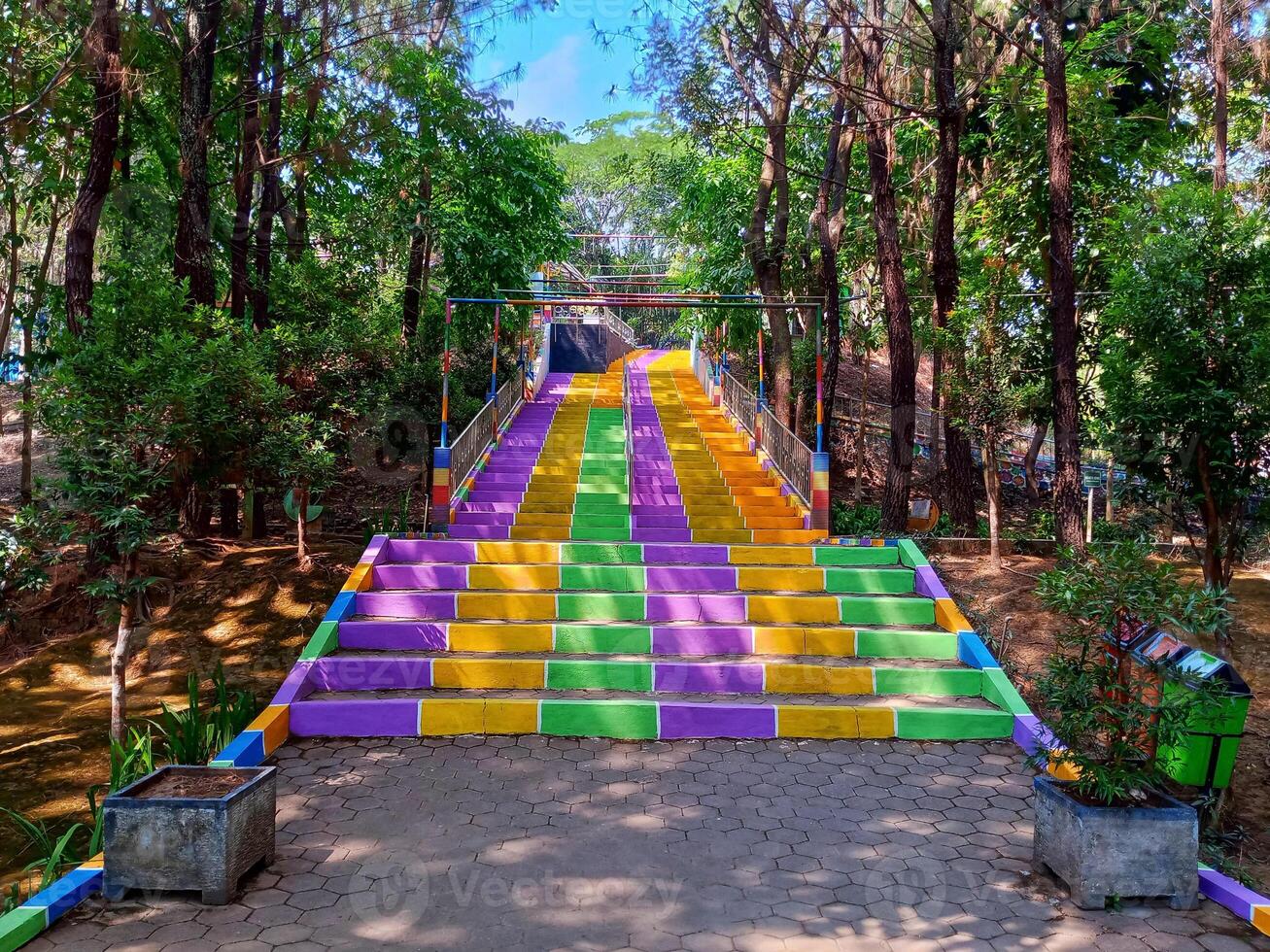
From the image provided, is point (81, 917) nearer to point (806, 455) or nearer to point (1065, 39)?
point (806, 455)

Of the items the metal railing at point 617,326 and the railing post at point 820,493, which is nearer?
the railing post at point 820,493

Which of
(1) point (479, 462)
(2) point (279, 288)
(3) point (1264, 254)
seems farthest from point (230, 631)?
(3) point (1264, 254)

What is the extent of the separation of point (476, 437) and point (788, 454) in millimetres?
4266

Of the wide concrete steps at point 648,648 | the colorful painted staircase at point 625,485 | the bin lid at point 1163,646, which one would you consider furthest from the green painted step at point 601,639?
the bin lid at point 1163,646

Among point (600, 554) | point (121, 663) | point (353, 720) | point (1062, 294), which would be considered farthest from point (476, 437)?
point (1062, 294)

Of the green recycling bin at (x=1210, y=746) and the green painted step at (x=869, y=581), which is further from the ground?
the green painted step at (x=869, y=581)

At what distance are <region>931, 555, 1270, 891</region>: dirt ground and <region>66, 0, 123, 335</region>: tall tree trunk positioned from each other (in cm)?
967

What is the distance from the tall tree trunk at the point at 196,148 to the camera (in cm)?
898

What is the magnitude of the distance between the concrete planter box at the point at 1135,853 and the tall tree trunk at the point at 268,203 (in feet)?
34.2

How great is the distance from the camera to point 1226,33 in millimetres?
11555

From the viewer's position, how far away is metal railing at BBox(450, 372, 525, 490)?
10227 mm

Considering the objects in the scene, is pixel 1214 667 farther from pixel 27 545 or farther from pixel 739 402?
pixel 739 402

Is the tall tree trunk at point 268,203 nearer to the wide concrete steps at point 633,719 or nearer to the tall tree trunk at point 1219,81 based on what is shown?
the wide concrete steps at point 633,719

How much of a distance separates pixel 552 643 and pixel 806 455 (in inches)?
182
